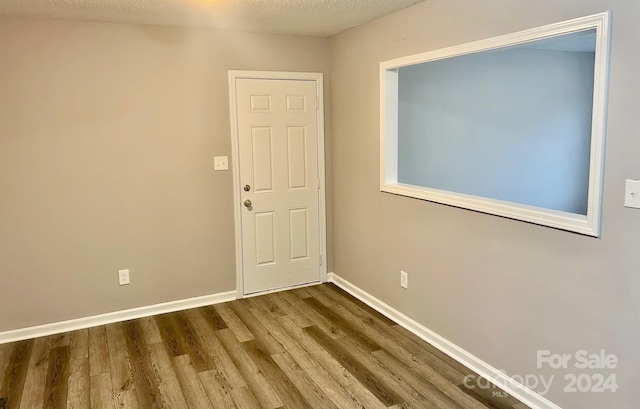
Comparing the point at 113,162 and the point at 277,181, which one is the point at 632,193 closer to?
the point at 277,181

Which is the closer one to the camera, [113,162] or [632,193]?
[632,193]

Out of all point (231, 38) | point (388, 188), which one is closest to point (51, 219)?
point (231, 38)

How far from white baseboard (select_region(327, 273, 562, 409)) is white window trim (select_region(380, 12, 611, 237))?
949 mm

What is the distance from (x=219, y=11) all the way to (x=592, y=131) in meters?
2.50

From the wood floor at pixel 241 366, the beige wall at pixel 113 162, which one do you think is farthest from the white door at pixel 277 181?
the wood floor at pixel 241 366

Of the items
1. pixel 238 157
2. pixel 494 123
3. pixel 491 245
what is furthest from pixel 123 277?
pixel 494 123

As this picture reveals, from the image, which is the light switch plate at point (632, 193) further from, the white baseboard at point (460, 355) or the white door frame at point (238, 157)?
the white door frame at point (238, 157)

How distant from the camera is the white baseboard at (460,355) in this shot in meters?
2.52

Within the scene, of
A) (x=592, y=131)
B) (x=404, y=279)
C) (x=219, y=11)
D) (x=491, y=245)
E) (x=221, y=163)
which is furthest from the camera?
(x=221, y=163)

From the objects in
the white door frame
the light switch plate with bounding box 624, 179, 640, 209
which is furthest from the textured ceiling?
the light switch plate with bounding box 624, 179, 640, 209

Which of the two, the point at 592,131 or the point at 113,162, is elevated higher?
the point at 592,131

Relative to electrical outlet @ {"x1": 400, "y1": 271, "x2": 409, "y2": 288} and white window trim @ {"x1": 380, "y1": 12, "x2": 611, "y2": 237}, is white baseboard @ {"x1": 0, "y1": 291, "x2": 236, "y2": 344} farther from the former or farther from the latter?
white window trim @ {"x1": 380, "y1": 12, "x2": 611, "y2": 237}

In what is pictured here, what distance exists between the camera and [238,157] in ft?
13.3

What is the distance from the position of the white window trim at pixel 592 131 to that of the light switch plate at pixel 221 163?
4.49 feet
